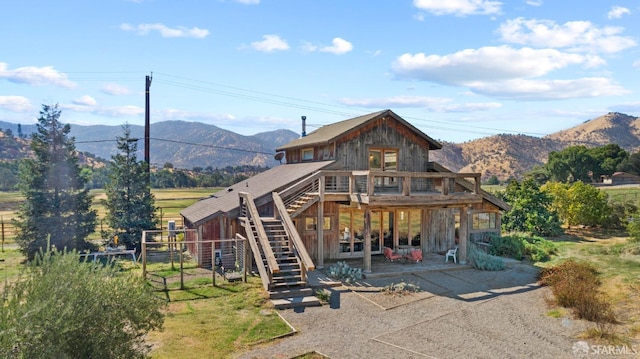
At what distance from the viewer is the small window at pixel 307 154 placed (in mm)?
Result: 22094

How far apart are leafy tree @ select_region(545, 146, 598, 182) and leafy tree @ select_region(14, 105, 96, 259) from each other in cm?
6047

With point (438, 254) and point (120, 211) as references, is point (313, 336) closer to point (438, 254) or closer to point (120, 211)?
point (438, 254)

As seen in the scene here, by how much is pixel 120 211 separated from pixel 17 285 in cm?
1880

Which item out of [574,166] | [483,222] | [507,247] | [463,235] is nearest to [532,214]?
[483,222]

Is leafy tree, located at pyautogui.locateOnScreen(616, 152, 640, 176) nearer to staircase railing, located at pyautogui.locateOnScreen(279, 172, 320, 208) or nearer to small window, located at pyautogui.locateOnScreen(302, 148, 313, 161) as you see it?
small window, located at pyautogui.locateOnScreen(302, 148, 313, 161)

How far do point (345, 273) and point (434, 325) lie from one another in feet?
16.0

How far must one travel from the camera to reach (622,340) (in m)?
9.36

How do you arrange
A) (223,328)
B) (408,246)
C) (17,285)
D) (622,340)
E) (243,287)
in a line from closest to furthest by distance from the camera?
1. (17,285)
2. (622,340)
3. (223,328)
4. (243,287)
5. (408,246)

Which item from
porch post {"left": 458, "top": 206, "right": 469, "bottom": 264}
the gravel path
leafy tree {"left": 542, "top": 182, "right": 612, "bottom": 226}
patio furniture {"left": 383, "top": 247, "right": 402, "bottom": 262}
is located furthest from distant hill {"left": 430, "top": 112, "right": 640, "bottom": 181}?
the gravel path

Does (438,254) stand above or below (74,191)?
below

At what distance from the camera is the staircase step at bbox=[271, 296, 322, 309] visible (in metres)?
11.7

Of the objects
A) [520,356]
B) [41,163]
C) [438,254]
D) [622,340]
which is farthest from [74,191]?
[622,340]

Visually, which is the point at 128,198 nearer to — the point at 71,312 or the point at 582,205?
the point at 71,312

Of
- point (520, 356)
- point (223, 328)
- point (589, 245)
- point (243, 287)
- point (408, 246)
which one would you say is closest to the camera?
point (520, 356)
